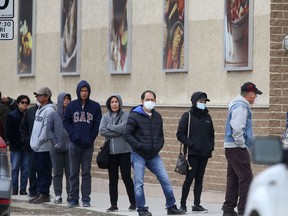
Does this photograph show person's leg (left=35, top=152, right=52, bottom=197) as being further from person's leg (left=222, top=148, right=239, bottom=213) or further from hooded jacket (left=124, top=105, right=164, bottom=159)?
person's leg (left=222, top=148, right=239, bottom=213)

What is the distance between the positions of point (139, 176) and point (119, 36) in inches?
A: 310

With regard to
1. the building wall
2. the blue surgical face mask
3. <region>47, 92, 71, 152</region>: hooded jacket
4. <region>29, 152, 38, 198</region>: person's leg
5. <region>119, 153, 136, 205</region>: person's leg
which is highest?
the building wall

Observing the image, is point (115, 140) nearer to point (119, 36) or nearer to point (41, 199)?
point (41, 199)

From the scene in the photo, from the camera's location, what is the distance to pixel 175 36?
24531mm

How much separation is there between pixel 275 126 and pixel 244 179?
13.4ft

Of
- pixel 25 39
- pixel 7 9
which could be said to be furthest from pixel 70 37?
pixel 7 9

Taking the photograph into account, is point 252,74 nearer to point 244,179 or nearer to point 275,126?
point 275,126

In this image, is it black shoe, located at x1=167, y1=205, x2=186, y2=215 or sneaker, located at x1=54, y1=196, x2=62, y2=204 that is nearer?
black shoe, located at x1=167, y1=205, x2=186, y2=215

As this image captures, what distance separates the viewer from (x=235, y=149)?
698 inches

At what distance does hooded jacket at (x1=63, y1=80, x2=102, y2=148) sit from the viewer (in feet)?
67.7

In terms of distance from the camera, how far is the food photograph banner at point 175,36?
24203mm

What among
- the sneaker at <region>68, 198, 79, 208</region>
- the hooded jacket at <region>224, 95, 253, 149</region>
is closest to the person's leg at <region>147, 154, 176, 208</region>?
the hooded jacket at <region>224, 95, 253, 149</region>

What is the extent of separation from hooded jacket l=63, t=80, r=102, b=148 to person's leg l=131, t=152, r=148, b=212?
5.99 feet

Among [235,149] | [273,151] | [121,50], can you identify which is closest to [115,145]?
[235,149]
